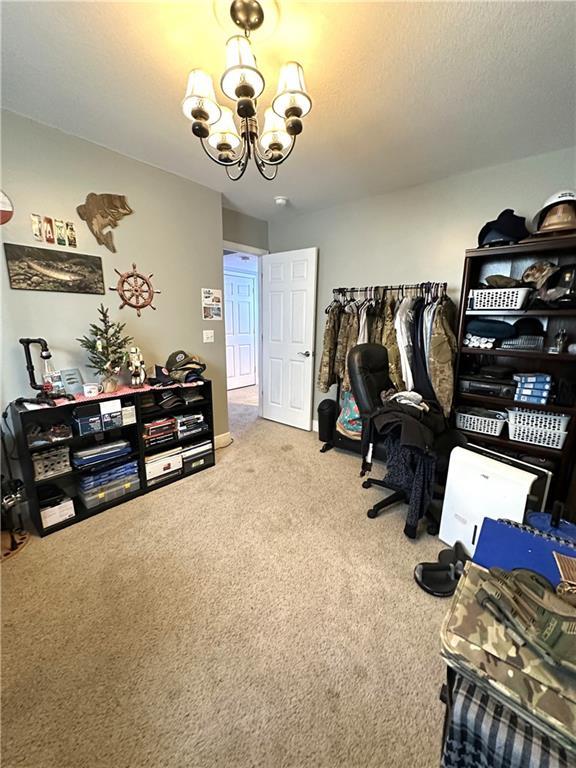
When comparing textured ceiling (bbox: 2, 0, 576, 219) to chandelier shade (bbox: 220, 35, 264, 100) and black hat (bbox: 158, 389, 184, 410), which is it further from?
black hat (bbox: 158, 389, 184, 410)

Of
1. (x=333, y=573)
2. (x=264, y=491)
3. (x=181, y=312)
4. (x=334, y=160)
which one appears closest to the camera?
(x=333, y=573)

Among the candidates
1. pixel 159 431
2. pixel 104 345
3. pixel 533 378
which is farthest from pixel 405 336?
pixel 104 345

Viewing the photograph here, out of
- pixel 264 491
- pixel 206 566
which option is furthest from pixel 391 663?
pixel 264 491

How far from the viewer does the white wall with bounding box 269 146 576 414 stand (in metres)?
2.19

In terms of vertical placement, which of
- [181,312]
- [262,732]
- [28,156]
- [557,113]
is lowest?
[262,732]

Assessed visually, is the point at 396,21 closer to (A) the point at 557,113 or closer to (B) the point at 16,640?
(A) the point at 557,113

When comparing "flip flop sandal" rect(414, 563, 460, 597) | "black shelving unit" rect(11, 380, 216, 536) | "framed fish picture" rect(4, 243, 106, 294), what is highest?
"framed fish picture" rect(4, 243, 106, 294)

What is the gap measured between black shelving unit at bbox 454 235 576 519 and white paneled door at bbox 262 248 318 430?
1.61 m

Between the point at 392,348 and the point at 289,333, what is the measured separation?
137 cm

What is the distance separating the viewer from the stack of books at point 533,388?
1.99 m

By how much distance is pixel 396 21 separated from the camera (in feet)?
3.96

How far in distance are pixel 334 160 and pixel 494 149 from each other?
1.11 metres

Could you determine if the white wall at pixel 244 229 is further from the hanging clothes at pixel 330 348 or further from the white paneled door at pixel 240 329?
the white paneled door at pixel 240 329

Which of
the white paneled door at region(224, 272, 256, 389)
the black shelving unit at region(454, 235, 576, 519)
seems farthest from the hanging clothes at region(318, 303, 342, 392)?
the white paneled door at region(224, 272, 256, 389)
